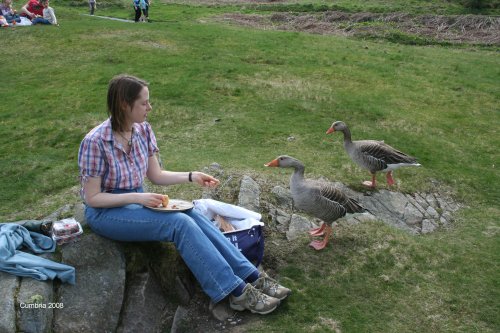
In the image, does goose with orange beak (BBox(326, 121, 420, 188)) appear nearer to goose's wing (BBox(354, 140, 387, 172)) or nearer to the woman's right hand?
goose's wing (BBox(354, 140, 387, 172))

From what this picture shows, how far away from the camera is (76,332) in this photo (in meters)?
5.03

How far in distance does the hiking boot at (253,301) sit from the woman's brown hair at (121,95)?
233 centimetres

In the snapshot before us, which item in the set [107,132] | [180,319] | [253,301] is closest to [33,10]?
[107,132]

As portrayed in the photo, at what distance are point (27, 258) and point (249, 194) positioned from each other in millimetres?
3702

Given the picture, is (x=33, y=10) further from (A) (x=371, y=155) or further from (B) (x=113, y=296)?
(B) (x=113, y=296)

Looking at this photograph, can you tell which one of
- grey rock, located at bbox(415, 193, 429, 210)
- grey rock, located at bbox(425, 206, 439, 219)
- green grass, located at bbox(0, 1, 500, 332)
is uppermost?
green grass, located at bbox(0, 1, 500, 332)

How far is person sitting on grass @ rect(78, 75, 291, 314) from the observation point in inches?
213

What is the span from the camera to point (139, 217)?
546 cm

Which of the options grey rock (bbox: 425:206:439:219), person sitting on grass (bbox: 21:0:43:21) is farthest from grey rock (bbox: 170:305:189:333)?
person sitting on grass (bbox: 21:0:43:21)

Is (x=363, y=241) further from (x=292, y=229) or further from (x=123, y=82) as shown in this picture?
(x=123, y=82)

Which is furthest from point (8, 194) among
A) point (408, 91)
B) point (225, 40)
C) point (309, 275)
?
point (225, 40)

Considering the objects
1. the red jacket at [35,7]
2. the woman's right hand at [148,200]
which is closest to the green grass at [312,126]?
the red jacket at [35,7]

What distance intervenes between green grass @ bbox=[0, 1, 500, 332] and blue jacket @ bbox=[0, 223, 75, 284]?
7.71 feet

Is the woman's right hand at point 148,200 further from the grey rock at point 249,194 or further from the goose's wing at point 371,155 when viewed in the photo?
the goose's wing at point 371,155
